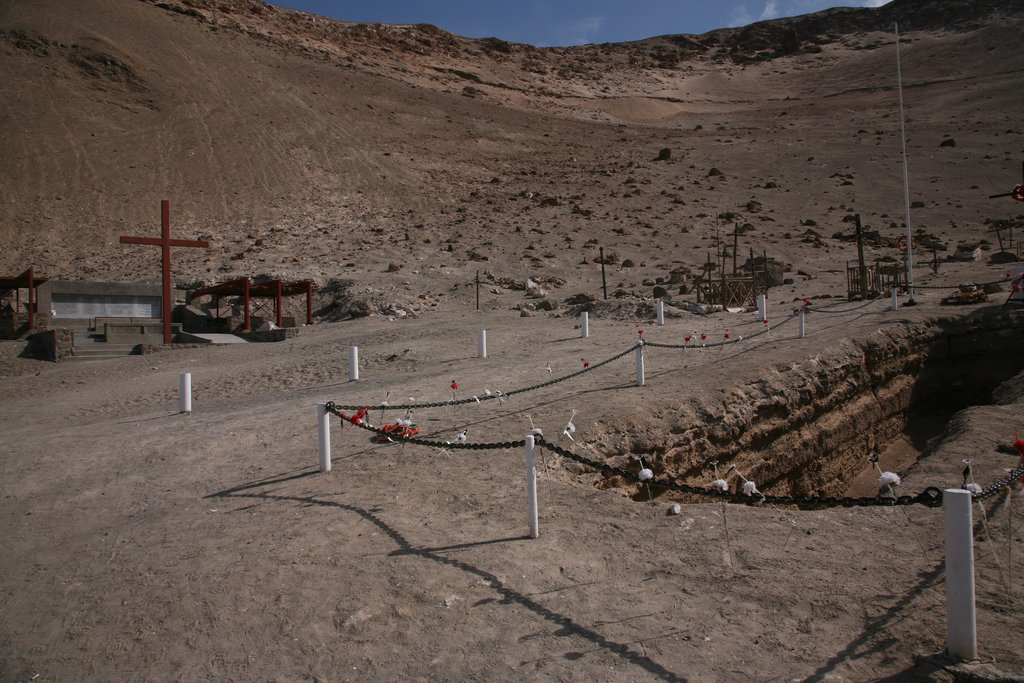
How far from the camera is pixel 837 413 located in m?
11.9

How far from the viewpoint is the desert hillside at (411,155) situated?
1348 inches

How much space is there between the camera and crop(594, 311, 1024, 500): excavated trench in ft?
28.4

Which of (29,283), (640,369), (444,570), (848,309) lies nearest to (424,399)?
(640,369)

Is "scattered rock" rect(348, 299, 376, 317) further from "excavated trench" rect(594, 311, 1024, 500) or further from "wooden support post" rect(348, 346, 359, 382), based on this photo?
"excavated trench" rect(594, 311, 1024, 500)

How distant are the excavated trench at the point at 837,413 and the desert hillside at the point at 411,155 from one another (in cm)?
1619

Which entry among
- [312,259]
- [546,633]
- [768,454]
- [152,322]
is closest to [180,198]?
[312,259]

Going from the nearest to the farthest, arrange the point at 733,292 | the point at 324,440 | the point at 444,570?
the point at 444,570 → the point at 324,440 → the point at 733,292

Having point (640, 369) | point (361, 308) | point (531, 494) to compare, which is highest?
point (361, 308)

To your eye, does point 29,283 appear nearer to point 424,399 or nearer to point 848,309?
point 424,399

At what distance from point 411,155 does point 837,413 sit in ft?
142

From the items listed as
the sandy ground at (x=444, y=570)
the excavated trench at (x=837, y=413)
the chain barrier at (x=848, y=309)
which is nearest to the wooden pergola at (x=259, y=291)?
the sandy ground at (x=444, y=570)

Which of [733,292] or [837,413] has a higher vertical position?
[733,292]

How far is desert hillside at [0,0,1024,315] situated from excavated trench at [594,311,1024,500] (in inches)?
637

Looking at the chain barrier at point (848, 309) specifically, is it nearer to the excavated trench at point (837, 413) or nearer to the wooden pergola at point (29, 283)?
the excavated trench at point (837, 413)
